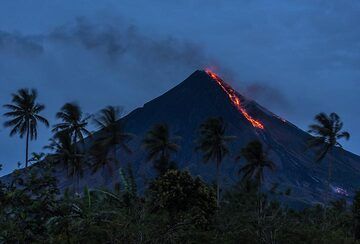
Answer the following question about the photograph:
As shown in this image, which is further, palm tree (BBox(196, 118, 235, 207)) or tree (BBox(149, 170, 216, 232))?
palm tree (BBox(196, 118, 235, 207))

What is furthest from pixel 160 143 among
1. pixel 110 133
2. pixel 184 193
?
pixel 184 193

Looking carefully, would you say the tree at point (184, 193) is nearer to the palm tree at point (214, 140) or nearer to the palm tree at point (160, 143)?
the palm tree at point (214, 140)

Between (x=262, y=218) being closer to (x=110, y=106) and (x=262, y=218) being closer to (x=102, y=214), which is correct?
(x=102, y=214)

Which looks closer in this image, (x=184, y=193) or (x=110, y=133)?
(x=184, y=193)

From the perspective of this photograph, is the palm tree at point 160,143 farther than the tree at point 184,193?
Yes

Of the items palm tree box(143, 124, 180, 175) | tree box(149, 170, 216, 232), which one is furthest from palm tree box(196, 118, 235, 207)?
tree box(149, 170, 216, 232)

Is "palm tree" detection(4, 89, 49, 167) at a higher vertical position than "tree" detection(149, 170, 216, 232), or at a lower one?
higher

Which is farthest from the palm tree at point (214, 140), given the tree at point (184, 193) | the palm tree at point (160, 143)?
the tree at point (184, 193)

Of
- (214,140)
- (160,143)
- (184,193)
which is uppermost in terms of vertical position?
(160,143)

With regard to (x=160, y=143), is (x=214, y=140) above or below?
below

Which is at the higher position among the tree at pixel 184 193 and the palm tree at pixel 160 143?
the palm tree at pixel 160 143

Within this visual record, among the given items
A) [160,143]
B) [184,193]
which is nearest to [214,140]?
[160,143]

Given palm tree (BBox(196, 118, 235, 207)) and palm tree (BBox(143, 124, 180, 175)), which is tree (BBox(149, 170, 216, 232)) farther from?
palm tree (BBox(143, 124, 180, 175))

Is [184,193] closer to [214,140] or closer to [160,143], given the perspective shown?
[214,140]
